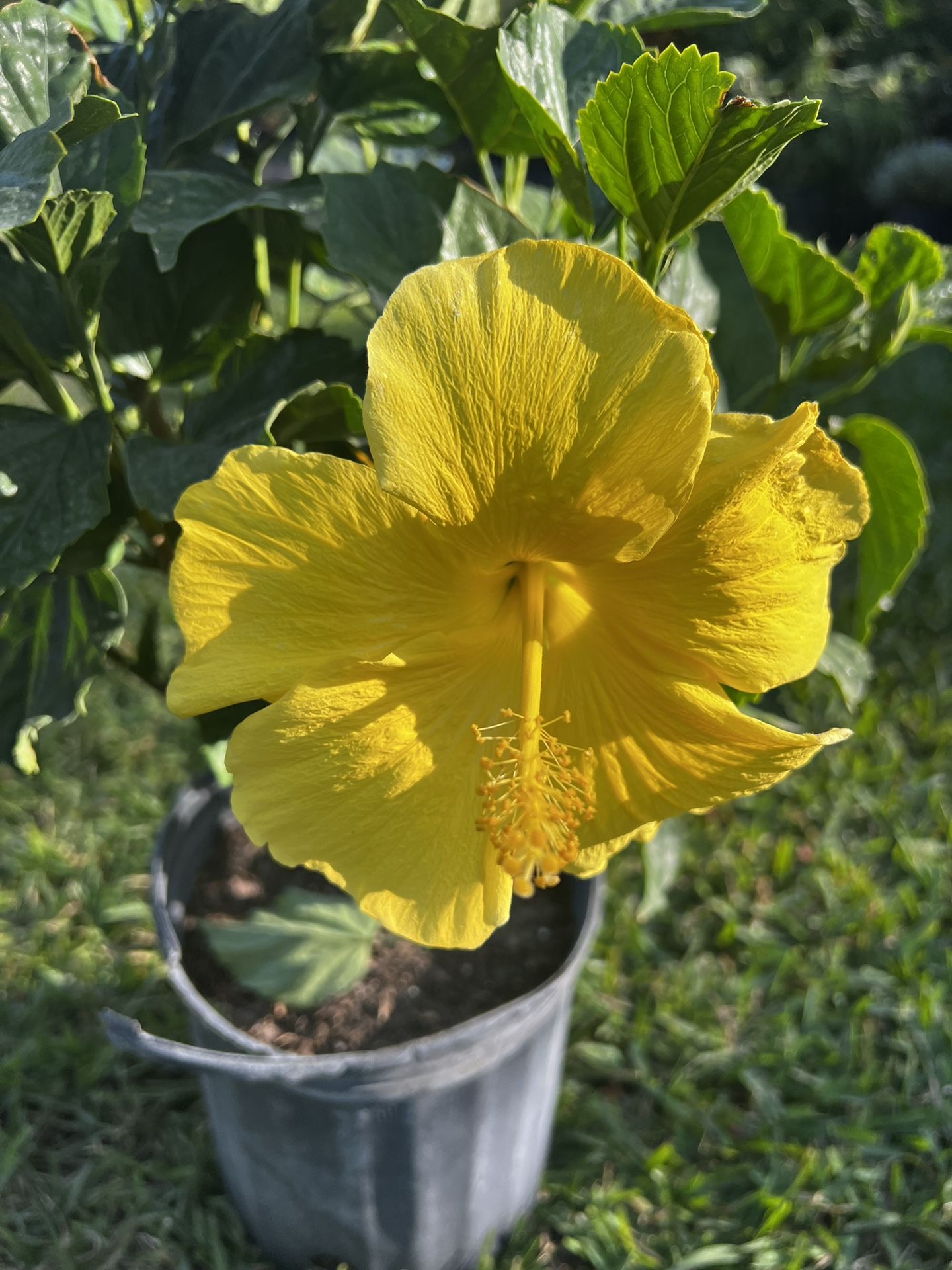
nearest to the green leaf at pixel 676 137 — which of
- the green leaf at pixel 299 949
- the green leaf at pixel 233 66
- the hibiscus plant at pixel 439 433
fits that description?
the hibiscus plant at pixel 439 433

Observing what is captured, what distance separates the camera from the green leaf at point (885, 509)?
2.99 feet

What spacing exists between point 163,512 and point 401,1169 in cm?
91

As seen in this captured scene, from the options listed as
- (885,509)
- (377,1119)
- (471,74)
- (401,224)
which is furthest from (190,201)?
(377,1119)

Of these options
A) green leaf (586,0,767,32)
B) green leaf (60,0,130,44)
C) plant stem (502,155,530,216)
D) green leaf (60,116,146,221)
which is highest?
green leaf (60,0,130,44)

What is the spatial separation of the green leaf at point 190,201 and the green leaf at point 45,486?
16cm

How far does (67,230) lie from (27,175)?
5.3 inches

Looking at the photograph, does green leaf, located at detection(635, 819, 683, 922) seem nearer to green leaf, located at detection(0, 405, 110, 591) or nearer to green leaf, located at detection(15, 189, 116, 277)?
green leaf, located at detection(0, 405, 110, 591)

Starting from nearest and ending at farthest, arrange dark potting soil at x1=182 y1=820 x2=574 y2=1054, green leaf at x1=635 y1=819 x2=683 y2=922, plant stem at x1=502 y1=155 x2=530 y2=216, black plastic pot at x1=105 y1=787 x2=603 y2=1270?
1. plant stem at x1=502 y1=155 x2=530 y2=216
2. black plastic pot at x1=105 y1=787 x2=603 y2=1270
3. green leaf at x1=635 y1=819 x2=683 y2=922
4. dark potting soil at x1=182 y1=820 x2=574 y2=1054

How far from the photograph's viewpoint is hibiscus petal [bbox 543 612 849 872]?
29.0 inches

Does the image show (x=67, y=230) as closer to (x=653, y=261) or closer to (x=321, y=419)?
(x=321, y=419)

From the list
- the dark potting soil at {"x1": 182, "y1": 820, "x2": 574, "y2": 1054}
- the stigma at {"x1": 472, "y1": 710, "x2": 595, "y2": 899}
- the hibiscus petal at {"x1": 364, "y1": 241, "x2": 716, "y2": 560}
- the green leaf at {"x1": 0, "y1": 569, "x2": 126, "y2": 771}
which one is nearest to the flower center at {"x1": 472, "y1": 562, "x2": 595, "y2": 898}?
the stigma at {"x1": 472, "y1": 710, "x2": 595, "y2": 899}

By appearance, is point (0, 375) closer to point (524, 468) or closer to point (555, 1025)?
point (524, 468)

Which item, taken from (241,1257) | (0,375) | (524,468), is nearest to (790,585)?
(524,468)

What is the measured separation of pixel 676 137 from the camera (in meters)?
0.67
